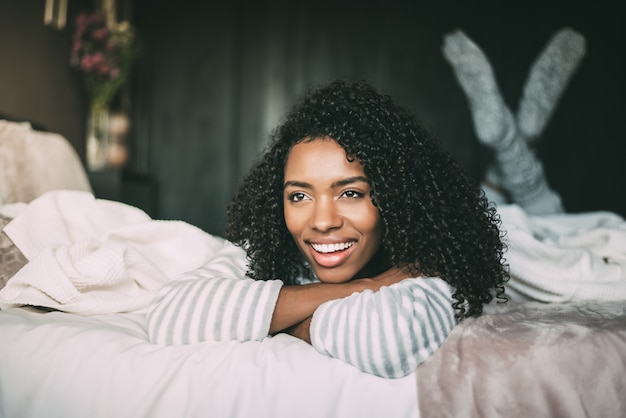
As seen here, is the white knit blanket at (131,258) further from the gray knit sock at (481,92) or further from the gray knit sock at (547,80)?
the gray knit sock at (547,80)

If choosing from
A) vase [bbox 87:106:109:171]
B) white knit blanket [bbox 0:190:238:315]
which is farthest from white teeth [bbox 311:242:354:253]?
vase [bbox 87:106:109:171]

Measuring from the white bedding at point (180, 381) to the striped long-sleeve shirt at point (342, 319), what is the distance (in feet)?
0.08

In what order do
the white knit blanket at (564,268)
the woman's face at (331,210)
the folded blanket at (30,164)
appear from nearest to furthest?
the woman's face at (331,210) < the white knit blanket at (564,268) < the folded blanket at (30,164)

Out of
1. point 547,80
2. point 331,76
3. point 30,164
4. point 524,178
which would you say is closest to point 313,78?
point 331,76

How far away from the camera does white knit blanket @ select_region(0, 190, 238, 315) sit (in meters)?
1.13

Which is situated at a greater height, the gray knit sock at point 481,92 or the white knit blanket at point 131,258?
the gray knit sock at point 481,92

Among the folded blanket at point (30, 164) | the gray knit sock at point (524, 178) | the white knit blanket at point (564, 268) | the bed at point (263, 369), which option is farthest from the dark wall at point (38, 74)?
the gray knit sock at point (524, 178)

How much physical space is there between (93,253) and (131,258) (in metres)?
0.10

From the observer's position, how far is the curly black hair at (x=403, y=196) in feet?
3.71

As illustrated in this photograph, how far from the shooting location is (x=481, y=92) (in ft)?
8.42

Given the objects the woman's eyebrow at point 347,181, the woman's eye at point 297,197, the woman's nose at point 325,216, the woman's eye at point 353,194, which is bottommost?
the woman's nose at point 325,216

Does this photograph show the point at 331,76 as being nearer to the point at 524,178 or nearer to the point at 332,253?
the point at 524,178

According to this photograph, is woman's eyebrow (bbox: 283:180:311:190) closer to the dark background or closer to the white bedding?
the white bedding

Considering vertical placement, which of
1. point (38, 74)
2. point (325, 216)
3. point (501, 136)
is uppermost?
point (38, 74)
